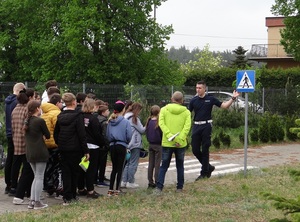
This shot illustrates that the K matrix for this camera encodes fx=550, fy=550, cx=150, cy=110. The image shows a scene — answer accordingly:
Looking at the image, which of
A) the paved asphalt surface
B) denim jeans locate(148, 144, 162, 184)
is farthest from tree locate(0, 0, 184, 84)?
denim jeans locate(148, 144, 162, 184)

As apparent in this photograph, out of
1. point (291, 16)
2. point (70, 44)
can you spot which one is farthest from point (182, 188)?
point (291, 16)

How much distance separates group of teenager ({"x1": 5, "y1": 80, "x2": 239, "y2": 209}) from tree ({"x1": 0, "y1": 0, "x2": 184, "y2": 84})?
18.8 metres

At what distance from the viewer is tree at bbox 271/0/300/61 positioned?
32594 mm

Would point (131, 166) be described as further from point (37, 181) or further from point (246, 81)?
point (246, 81)

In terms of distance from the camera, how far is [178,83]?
32688mm

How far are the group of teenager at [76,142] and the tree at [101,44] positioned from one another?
18819 millimetres

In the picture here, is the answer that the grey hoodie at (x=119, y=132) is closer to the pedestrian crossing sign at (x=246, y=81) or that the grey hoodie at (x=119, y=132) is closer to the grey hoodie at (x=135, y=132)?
the grey hoodie at (x=135, y=132)

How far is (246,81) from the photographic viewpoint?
454 inches

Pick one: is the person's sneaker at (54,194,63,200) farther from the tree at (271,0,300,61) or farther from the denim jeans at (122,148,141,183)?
the tree at (271,0,300,61)

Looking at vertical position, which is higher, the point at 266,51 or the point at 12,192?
the point at 266,51

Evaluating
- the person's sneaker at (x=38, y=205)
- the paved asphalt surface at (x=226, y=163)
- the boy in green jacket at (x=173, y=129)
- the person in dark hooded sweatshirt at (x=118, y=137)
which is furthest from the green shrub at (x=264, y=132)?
the person's sneaker at (x=38, y=205)

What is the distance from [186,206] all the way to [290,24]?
26.4m

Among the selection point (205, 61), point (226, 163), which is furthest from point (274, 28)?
point (226, 163)

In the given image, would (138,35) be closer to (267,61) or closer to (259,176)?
(259,176)
